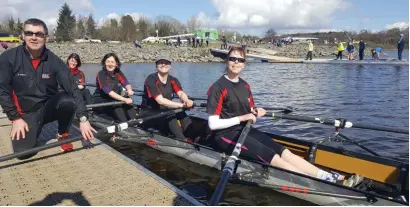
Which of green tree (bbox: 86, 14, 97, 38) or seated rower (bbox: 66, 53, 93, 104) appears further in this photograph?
green tree (bbox: 86, 14, 97, 38)

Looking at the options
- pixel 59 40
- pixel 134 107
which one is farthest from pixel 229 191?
pixel 59 40

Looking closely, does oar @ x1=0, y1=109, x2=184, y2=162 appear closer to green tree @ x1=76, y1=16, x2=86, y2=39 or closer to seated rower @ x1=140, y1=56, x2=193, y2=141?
seated rower @ x1=140, y1=56, x2=193, y2=141

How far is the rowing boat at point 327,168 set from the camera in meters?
4.33

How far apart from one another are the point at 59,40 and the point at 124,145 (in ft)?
Answer: 220

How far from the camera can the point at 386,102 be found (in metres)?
13.5

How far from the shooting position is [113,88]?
29.9ft

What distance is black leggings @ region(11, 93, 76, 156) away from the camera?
5.68m

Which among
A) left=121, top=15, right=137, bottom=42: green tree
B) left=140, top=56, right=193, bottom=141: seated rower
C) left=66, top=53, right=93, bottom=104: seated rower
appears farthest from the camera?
left=121, top=15, right=137, bottom=42: green tree

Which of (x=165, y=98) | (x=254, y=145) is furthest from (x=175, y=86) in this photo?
(x=254, y=145)

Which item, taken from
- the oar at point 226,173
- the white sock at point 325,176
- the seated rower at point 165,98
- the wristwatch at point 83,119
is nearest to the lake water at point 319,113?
the white sock at point 325,176

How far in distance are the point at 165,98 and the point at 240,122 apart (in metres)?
2.53

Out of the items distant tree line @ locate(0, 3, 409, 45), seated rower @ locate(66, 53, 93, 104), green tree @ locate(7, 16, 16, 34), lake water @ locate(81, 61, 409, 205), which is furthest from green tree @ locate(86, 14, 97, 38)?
seated rower @ locate(66, 53, 93, 104)

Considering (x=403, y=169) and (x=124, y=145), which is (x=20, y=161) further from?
(x=403, y=169)

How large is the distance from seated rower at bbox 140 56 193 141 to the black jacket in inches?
72.5
